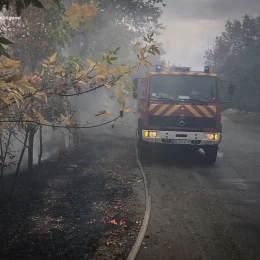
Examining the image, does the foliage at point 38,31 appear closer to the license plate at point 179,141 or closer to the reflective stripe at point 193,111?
the reflective stripe at point 193,111

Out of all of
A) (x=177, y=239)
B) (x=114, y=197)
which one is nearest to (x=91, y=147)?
(x=114, y=197)

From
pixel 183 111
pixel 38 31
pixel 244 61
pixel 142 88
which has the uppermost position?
pixel 244 61

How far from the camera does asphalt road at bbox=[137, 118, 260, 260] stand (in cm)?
399

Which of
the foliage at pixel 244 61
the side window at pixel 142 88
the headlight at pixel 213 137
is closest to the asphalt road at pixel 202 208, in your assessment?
the headlight at pixel 213 137

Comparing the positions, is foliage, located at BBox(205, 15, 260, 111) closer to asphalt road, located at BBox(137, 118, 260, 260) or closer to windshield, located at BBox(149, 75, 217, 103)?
asphalt road, located at BBox(137, 118, 260, 260)

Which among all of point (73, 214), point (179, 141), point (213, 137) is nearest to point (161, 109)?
point (179, 141)

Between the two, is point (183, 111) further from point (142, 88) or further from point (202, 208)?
point (202, 208)

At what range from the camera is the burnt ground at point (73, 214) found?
3963mm

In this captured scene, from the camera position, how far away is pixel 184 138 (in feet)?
25.9

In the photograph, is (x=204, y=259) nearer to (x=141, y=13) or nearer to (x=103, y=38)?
(x=103, y=38)

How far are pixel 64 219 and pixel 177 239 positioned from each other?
1889mm

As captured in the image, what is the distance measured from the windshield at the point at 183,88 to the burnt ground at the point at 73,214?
219 cm

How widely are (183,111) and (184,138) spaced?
73 cm

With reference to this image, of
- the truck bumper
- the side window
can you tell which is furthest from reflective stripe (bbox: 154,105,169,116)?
the side window
